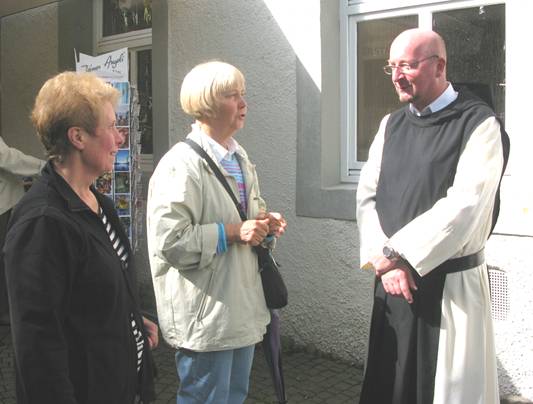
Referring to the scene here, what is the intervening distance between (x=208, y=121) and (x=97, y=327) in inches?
44.7

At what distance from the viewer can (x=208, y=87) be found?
8.54ft

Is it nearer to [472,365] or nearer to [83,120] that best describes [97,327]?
[83,120]

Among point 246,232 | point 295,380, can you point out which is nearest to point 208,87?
point 246,232

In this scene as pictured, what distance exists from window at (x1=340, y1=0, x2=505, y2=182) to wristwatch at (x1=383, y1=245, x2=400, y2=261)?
5.87ft

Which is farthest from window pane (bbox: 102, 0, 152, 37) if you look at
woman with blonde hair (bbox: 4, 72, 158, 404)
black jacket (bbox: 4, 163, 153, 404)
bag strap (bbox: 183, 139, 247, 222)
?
black jacket (bbox: 4, 163, 153, 404)

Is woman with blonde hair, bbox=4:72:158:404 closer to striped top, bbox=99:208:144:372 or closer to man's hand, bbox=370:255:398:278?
striped top, bbox=99:208:144:372

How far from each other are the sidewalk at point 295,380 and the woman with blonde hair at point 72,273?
7.44 feet

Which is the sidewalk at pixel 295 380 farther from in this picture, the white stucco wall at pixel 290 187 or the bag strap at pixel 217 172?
the bag strap at pixel 217 172

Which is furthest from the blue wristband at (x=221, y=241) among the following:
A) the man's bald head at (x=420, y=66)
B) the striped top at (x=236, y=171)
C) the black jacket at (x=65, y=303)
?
the man's bald head at (x=420, y=66)

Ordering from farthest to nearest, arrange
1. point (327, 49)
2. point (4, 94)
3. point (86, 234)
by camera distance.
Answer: point (4, 94) → point (327, 49) → point (86, 234)

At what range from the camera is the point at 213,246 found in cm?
249

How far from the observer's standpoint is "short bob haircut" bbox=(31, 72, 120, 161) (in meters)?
1.87

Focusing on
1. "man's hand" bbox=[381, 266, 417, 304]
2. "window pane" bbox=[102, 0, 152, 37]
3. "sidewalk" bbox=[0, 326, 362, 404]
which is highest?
"window pane" bbox=[102, 0, 152, 37]

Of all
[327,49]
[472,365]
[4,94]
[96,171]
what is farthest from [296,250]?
Result: [4,94]
